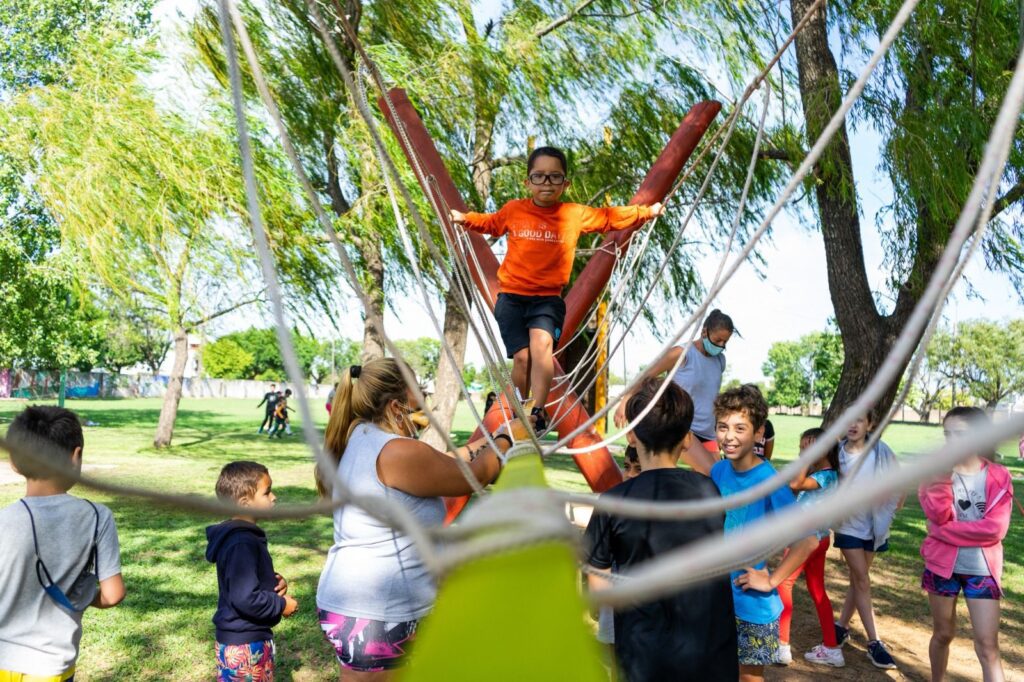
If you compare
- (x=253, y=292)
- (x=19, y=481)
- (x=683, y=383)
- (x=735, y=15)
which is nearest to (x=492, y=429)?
(x=683, y=383)

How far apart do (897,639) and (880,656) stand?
59 centimetres

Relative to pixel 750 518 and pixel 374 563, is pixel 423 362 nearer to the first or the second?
pixel 750 518

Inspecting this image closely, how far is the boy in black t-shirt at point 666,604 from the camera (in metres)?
1.78

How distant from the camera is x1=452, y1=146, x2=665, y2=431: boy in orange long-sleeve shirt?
3.30 metres

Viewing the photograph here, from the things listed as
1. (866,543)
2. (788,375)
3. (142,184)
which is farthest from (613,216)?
(788,375)

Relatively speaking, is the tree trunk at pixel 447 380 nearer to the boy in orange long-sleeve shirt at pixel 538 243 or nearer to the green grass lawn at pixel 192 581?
the green grass lawn at pixel 192 581

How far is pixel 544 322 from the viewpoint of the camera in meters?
3.29

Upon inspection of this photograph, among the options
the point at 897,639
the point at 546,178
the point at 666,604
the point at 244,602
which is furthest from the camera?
the point at 897,639

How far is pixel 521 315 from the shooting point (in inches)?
133

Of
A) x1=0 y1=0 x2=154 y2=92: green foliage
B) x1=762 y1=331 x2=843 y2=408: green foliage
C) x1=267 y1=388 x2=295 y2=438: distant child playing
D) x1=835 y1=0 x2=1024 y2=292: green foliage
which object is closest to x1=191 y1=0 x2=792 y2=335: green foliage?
x1=835 y1=0 x2=1024 y2=292: green foliage

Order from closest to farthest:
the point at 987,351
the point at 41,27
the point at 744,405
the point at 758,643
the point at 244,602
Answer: the point at 244,602 → the point at 758,643 → the point at 744,405 → the point at 987,351 → the point at 41,27

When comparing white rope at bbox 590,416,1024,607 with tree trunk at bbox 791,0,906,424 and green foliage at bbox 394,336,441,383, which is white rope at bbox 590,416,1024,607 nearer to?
green foliage at bbox 394,336,441,383

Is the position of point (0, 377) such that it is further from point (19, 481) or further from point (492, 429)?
point (492, 429)

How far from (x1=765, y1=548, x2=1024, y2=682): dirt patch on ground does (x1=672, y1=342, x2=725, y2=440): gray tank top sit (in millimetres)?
1106
